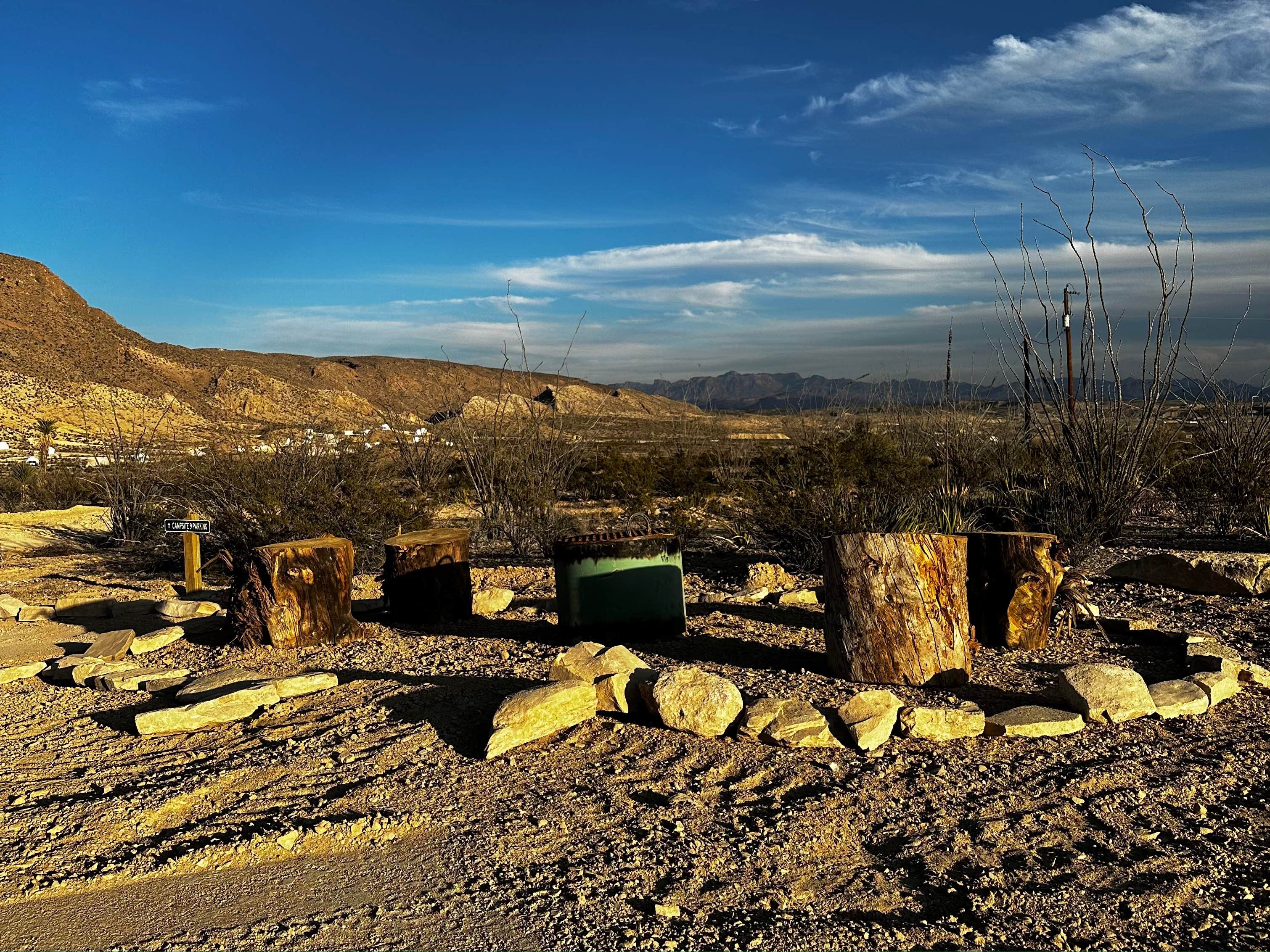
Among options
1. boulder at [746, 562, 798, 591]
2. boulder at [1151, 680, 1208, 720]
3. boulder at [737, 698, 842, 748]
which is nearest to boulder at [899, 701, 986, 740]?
boulder at [737, 698, 842, 748]

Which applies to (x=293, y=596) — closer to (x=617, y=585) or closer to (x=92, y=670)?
(x=92, y=670)

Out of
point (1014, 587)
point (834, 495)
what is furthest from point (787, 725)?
point (834, 495)

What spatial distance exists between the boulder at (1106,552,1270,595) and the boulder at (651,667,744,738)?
4.86m

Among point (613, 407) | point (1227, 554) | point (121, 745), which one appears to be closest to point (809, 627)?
point (1227, 554)

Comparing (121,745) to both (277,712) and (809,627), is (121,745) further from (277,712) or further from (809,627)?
(809,627)

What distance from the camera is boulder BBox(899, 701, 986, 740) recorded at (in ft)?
14.4

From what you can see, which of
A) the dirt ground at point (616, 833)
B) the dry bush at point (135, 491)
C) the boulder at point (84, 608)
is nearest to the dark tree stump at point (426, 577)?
the dirt ground at point (616, 833)

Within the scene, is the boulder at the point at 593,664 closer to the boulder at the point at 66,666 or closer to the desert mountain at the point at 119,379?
the boulder at the point at 66,666

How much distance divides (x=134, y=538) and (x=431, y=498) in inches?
163

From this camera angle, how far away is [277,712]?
16.8ft

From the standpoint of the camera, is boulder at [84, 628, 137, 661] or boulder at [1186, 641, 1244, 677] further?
boulder at [84, 628, 137, 661]

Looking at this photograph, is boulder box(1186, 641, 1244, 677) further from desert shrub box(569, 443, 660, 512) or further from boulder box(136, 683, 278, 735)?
desert shrub box(569, 443, 660, 512)

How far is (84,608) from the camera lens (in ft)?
29.4

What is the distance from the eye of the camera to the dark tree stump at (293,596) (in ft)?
22.0
